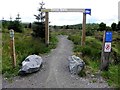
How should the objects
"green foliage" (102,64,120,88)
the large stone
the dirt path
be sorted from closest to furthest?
the dirt path < "green foliage" (102,64,120,88) < the large stone

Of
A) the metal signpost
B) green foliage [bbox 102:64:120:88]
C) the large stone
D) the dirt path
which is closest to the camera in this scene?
the dirt path

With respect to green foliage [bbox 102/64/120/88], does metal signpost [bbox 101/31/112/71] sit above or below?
above

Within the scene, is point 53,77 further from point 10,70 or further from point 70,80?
point 10,70

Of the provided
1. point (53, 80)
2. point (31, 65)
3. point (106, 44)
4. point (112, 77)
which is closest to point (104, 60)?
point (106, 44)

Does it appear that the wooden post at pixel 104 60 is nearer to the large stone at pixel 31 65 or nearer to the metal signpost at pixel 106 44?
the metal signpost at pixel 106 44

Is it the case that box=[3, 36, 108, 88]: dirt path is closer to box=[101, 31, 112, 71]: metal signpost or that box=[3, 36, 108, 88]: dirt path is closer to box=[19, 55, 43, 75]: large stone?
box=[19, 55, 43, 75]: large stone

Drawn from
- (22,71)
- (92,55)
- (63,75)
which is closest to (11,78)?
(22,71)

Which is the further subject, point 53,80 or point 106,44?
point 106,44

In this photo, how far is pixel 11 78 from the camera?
878 centimetres

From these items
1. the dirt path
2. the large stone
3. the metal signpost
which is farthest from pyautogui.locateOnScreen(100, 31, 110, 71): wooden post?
the large stone

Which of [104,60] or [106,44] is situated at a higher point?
[106,44]

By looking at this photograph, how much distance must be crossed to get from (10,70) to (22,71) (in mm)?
752

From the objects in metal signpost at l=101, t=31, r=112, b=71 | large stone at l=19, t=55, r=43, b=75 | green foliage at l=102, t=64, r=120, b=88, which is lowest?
green foliage at l=102, t=64, r=120, b=88

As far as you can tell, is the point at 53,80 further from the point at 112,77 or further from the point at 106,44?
the point at 106,44
